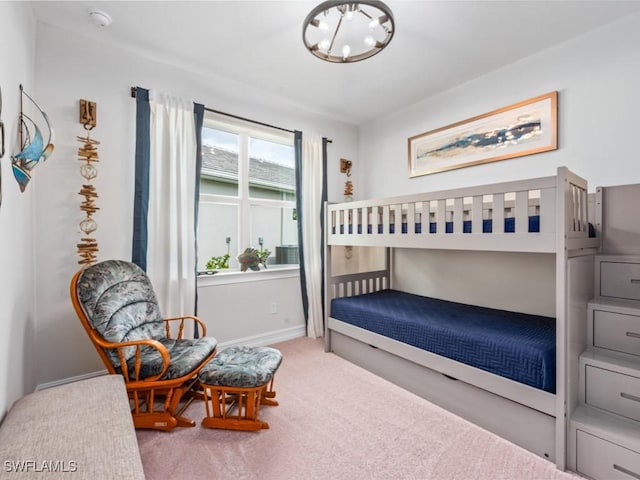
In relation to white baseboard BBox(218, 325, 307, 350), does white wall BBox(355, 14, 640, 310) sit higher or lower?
higher

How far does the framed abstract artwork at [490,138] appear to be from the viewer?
2404mm

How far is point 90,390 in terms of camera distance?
1.35 metres

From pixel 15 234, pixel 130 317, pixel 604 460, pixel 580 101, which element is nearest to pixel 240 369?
pixel 130 317

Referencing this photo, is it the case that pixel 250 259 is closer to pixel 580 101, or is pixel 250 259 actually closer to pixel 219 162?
pixel 219 162

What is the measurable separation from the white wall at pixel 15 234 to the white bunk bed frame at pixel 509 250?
221 cm

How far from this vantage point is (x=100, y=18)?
204cm

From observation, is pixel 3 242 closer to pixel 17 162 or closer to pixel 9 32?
pixel 17 162

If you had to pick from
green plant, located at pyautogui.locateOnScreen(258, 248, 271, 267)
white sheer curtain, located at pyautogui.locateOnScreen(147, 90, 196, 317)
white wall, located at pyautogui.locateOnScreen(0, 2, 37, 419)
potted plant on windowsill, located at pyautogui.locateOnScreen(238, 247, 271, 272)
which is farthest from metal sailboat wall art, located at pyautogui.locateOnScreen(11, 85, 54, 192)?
green plant, located at pyautogui.locateOnScreen(258, 248, 271, 267)

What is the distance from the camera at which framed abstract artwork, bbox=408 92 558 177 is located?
240 cm

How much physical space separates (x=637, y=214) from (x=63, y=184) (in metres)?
3.91

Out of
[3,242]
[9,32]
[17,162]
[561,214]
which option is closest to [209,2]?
[9,32]

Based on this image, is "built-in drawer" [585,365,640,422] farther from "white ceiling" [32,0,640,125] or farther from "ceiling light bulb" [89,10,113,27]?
"ceiling light bulb" [89,10,113,27]

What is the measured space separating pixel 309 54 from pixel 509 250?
6.90 ft

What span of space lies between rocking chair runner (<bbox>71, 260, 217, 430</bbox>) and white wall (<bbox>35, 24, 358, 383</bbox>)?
48 centimetres
